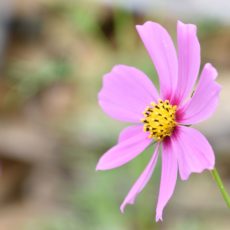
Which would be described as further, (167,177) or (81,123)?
(81,123)

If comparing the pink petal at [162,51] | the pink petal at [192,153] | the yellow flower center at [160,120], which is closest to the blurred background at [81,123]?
the yellow flower center at [160,120]

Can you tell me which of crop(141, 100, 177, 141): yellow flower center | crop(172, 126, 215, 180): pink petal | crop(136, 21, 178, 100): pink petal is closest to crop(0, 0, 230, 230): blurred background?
crop(141, 100, 177, 141): yellow flower center

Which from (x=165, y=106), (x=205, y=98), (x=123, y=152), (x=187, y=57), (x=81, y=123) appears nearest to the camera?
(x=205, y=98)

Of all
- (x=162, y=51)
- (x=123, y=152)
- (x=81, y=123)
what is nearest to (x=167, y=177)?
(x=123, y=152)

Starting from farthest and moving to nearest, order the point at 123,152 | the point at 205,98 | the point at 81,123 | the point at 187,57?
the point at 81,123 < the point at 123,152 < the point at 187,57 < the point at 205,98

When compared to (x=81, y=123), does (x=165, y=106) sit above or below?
above

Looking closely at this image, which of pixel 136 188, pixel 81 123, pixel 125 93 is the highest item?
pixel 125 93

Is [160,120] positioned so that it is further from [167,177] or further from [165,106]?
[167,177]

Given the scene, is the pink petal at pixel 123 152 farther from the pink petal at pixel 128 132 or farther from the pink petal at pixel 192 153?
the pink petal at pixel 192 153
